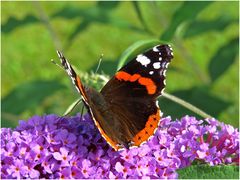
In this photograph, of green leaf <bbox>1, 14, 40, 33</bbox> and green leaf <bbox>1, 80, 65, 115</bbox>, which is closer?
green leaf <bbox>1, 80, 65, 115</bbox>

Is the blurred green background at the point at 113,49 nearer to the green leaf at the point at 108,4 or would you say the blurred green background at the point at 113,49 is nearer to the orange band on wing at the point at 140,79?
the green leaf at the point at 108,4

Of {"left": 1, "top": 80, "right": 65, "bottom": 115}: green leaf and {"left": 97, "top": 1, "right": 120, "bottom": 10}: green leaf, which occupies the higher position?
{"left": 97, "top": 1, "right": 120, "bottom": 10}: green leaf

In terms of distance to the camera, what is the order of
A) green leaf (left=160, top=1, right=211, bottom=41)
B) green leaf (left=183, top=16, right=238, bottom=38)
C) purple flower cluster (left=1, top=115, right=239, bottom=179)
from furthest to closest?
1. green leaf (left=183, top=16, right=238, bottom=38)
2. green leaf (left=160, top=1, right=211, bottom=41)
3. purple flower cluster (left=1, top=115, right=239, bottom=179)

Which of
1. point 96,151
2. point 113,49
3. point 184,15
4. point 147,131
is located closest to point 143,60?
point 147,131

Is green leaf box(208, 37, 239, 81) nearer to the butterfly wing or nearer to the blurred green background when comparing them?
the blurred green background

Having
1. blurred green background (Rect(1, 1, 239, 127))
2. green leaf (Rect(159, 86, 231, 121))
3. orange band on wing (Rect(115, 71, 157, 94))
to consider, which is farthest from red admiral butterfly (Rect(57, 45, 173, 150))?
green leaf (Rect(159, 86, 231, 121))

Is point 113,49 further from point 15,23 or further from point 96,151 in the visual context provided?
point 96,151

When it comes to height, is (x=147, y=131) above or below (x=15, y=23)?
above
